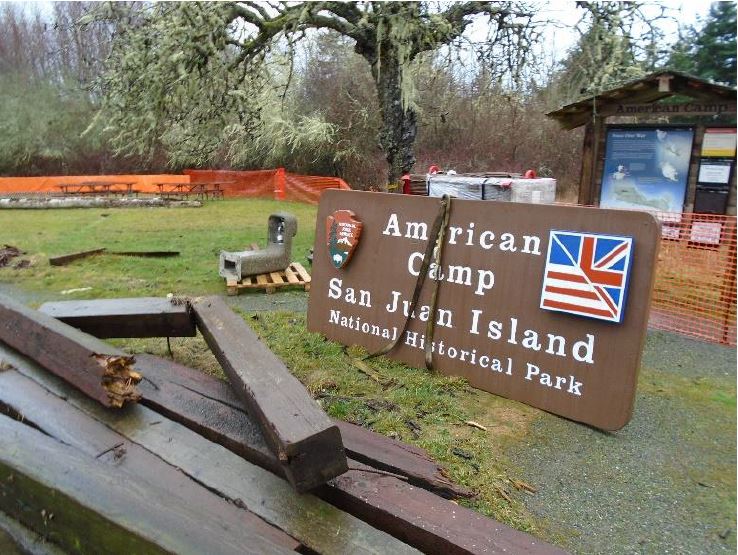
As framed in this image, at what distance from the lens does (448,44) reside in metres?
9.23

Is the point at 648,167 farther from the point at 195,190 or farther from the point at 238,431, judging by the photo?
the point at 195,190

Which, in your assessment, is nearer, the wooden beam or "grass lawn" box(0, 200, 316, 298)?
the wooden beam

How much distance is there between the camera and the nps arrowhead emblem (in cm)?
469

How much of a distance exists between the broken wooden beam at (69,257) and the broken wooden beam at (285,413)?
7.32 metres

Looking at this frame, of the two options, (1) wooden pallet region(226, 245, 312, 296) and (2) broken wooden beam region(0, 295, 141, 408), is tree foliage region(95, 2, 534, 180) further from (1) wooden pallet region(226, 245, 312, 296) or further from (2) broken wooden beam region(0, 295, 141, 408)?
(2) broken wooden beam region(0, 295, 141, 408)

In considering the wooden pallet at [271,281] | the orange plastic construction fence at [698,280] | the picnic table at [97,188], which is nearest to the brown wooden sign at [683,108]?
the orange plastic construction fence at [698,280]

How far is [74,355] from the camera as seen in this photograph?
106 inches

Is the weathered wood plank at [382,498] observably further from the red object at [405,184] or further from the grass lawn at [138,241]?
the red object at [405,184]

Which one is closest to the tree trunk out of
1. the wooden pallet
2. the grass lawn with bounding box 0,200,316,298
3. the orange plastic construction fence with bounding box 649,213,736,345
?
the grass lawn with bounding box 0,200,316,298

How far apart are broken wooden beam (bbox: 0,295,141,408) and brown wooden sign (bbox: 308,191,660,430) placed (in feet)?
7.63

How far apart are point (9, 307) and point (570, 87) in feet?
33.0

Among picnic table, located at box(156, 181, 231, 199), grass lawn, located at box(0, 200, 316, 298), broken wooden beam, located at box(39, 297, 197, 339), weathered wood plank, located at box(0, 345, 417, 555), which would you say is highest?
picnic table, located at box(156, 181, 231, 199)

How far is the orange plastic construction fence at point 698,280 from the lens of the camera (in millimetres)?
6176

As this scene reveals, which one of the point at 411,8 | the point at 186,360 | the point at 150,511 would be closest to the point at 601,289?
the point at 150,511
